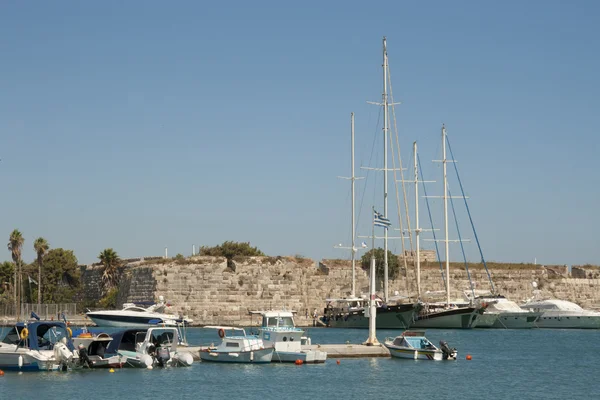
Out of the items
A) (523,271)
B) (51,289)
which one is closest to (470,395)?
(523,271)

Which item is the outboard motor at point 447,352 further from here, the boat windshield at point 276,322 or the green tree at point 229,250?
the green tree at point 229,250

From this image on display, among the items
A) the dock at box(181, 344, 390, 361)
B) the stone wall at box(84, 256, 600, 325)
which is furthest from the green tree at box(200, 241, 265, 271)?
the dock at box(181, 344, 390, 361)

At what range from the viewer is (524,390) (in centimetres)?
3014

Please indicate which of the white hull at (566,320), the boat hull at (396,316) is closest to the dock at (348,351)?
the boat hull at (396,316)

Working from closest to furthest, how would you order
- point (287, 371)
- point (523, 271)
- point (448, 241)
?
point (287, 371), point (448, 241), point (523, 271)

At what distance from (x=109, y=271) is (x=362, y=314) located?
63.6 ft

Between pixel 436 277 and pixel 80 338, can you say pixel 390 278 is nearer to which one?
A: pixel 436 277

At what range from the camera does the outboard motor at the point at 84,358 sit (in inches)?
1283

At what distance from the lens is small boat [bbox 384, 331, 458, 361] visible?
36.2 m

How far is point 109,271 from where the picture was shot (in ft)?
221

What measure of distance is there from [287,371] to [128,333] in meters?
5.84

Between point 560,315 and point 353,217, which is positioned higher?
point 353,217

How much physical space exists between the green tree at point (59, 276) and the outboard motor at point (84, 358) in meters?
37.8

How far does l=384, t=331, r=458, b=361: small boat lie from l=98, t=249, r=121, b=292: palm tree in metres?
34.3
